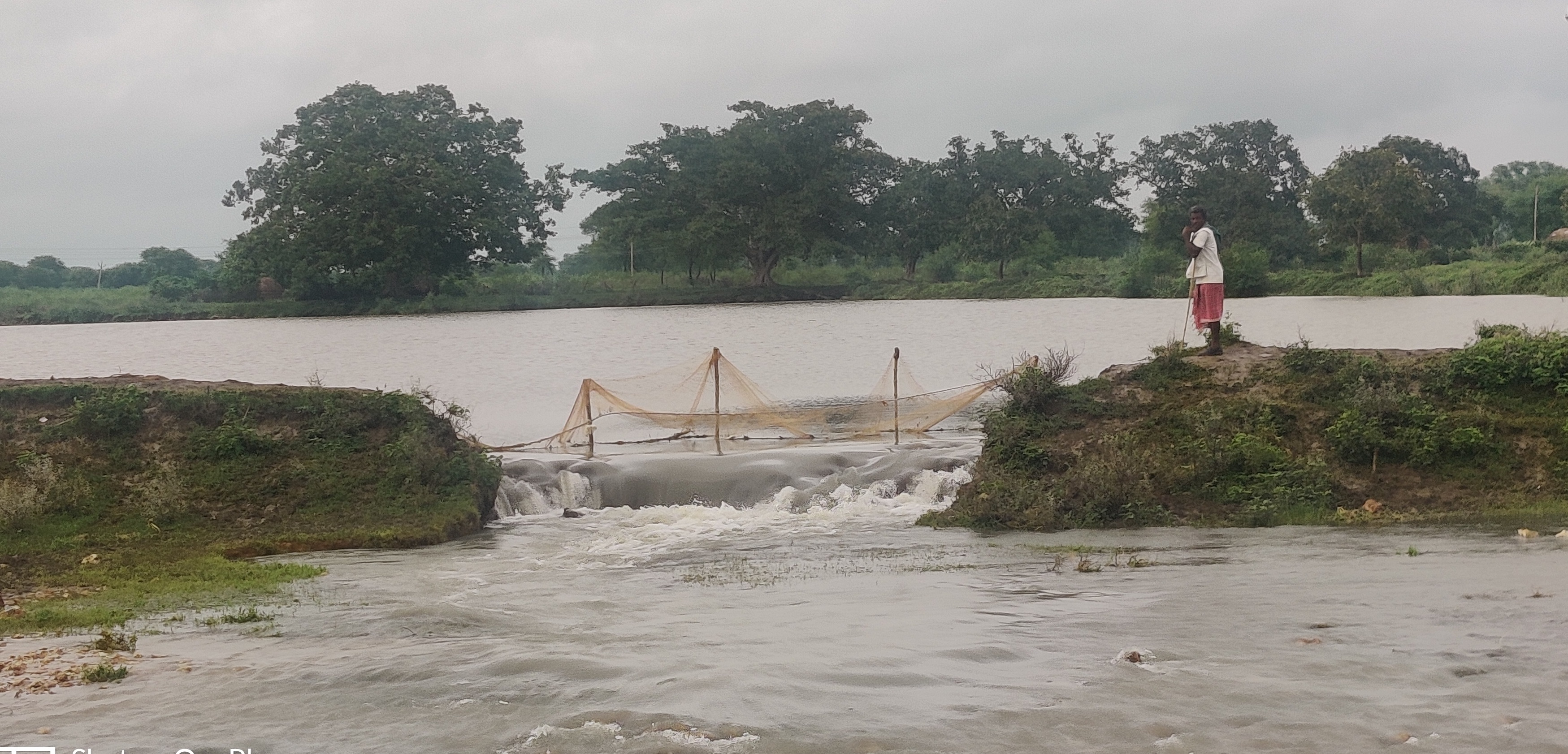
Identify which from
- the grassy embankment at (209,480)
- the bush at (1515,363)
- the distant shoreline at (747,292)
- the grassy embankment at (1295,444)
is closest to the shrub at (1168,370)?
the grassy embankment at (1295,444)

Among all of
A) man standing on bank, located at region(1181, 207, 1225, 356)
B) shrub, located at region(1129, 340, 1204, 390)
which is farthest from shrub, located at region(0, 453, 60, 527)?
man standing on bank, located at region(1181, 207, 1225, 356)

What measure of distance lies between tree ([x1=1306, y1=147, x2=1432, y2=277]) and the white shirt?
53.0 metres

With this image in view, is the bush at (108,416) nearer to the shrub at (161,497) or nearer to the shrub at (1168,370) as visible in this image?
the shrub at (161,497)

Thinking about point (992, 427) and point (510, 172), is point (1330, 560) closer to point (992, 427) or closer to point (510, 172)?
point (992, 427)

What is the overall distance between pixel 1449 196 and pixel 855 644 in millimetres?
78865

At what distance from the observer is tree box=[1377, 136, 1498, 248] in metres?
73.2

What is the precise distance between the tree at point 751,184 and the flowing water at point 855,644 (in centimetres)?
6303

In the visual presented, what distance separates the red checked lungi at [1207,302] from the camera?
54.2 feet

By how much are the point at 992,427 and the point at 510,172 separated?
64521mm

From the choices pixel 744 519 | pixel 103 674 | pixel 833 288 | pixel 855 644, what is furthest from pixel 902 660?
pixel 833 288

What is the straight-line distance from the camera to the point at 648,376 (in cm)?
2362

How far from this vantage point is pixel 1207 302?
16.7m

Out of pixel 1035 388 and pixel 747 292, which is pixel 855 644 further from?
pixel 747 292

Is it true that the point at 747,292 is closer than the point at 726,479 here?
No
